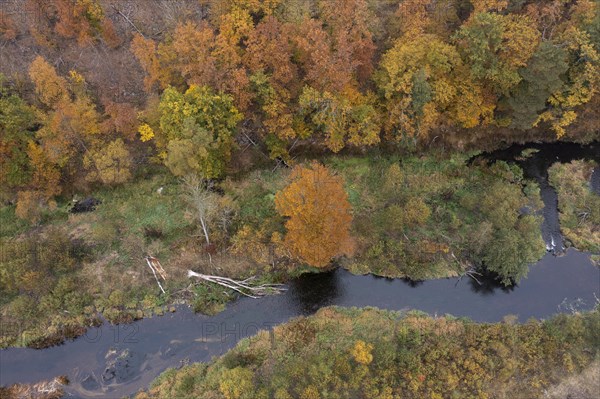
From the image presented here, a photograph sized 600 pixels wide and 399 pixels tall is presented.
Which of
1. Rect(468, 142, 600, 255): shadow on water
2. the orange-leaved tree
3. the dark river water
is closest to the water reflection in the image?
the dark river water

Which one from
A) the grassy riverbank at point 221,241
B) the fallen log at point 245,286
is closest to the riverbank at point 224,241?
the grassy riverbank at point 221,241

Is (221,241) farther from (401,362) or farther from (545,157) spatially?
(545,157)

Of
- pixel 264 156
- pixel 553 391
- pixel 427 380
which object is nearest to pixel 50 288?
pixel 264 156

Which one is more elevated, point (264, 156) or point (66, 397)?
point (264, 156)

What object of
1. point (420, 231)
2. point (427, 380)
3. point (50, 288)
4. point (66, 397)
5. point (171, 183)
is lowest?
point (66, 397)

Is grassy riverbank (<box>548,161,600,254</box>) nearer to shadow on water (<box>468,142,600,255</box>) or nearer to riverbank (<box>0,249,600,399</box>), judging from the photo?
shadow on water (<box>468,142,600,255</box>)

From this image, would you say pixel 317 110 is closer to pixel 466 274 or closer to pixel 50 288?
pixel 466 274

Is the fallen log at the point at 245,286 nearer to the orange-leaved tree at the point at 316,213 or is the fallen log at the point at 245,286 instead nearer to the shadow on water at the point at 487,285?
the orange-leaved tree at the point at 316,213
